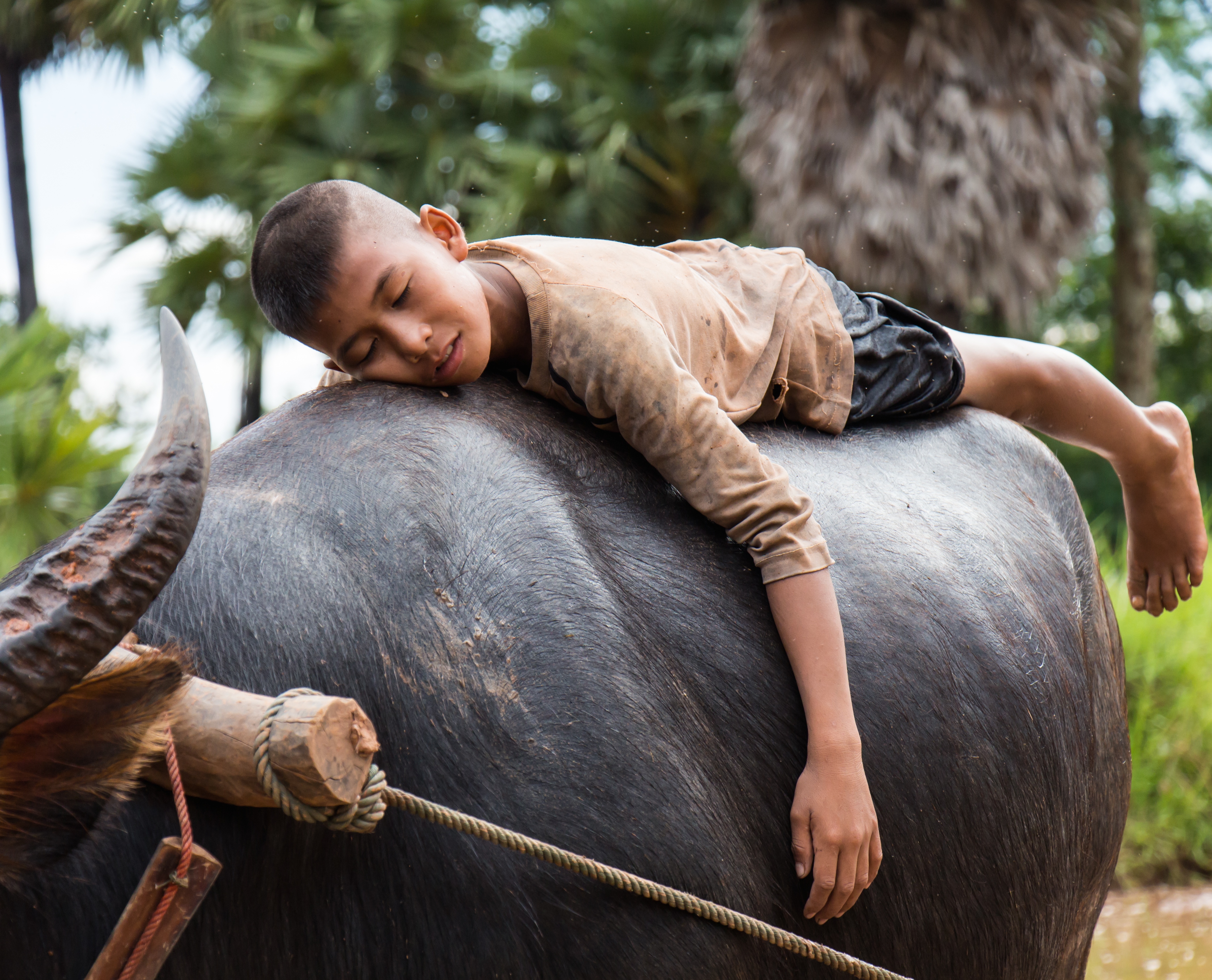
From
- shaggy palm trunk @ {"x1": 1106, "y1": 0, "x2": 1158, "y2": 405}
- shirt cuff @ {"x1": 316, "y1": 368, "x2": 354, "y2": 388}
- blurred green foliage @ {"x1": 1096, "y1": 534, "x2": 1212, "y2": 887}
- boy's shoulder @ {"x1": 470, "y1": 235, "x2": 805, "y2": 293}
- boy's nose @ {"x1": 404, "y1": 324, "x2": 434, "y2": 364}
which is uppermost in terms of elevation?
boy's shoulder @ {"x1": 470, "y1": 235, "x2": 805, "y2": 293}

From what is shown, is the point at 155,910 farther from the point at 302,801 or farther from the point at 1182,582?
the point at 1182,582

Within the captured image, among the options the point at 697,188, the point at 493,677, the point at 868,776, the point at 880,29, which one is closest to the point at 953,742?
the point at 868,776

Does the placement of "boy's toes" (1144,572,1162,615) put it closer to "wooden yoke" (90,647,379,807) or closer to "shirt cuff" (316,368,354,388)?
"shirt cuff" (316,368,354,388)

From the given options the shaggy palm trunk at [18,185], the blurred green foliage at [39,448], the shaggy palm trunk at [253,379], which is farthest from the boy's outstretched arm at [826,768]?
the shaggy palm trunk at [18,185]

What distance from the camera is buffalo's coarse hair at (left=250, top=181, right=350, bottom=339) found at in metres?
1.92

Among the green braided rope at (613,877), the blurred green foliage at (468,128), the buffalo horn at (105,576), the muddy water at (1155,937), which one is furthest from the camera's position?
the blurred green foliage at (468,128)

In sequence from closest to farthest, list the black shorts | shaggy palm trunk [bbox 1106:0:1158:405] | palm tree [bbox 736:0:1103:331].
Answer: the black shorts → palm tree [bbox 736:0:1103:331] → shaggy palm trunk [bbox 1106:0:1158:405]

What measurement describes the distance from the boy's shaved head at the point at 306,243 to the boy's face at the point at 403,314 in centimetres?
1

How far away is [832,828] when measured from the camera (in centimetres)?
187

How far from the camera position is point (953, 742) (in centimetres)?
218

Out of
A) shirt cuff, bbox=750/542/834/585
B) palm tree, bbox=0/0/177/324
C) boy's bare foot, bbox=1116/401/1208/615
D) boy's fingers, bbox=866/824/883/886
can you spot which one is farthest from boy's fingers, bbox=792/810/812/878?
palm tree, bbox=0/0/177/324

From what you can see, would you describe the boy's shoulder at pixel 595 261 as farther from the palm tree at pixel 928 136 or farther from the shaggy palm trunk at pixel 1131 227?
the shaggy palm trunk at pixel 1131 227

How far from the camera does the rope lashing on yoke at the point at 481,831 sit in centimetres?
140

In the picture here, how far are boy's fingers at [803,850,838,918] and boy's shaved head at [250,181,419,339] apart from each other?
1151 millimetres
